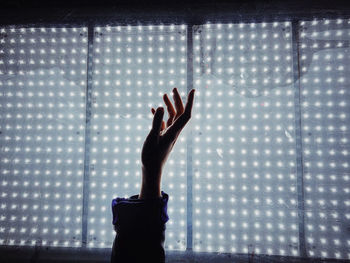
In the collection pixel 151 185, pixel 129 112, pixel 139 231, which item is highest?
pixel 129 112

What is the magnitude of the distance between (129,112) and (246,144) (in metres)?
1.09

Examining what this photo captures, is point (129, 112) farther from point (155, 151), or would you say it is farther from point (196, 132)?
point (155, 151)

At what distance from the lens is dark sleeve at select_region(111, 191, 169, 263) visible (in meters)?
0.96

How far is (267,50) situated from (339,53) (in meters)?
0.62

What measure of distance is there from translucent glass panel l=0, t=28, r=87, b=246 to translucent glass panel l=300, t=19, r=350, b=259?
2.02 metres

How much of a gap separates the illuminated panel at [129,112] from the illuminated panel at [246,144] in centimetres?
18

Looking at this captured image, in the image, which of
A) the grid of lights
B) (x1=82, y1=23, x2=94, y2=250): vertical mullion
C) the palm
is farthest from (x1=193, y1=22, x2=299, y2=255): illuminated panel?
(x1=82, y1=23, x2=94, y2=250): vertical mullion

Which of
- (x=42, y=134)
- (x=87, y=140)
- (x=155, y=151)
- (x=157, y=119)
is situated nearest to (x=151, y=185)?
(x=155, y=151)

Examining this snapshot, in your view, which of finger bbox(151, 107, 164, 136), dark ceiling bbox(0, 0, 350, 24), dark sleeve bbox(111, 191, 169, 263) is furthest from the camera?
dark ceiling bbox(0, 0, 350, 24)

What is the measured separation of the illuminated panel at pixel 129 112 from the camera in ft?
5.74

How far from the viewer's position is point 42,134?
1.83m

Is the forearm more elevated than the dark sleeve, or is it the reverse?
the forearm

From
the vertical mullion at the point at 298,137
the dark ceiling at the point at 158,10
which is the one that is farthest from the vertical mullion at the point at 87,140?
the vertical mullion at the point at 298,137

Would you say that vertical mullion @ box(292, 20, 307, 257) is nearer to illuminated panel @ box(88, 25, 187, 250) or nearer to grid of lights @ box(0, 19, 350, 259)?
grid of lights @ box(0, 19, 350, 259)
